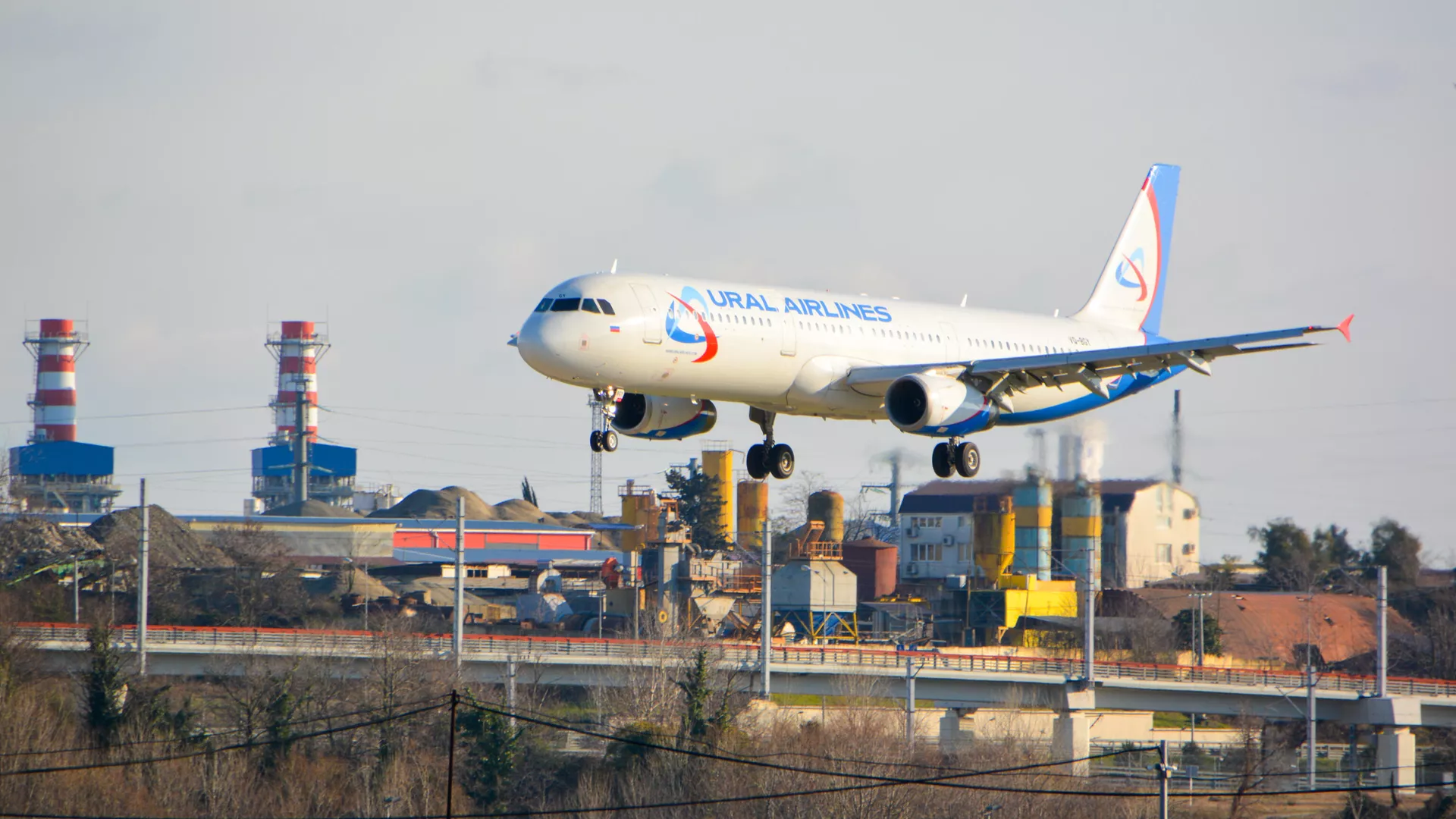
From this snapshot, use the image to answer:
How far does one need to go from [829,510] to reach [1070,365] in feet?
267

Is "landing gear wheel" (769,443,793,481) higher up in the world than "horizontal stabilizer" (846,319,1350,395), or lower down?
lower down

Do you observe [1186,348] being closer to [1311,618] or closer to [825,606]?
[825,606]

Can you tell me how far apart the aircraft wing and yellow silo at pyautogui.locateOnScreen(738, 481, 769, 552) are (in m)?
78.2

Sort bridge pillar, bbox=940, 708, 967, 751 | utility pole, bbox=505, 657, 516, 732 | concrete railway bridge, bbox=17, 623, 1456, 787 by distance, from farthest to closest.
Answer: bridge pillar, bbox=940, 708, 967, 751
concrete railway bridge, bbox=17, 623, 1456, 787
utility pole, bbox=505, 657, 516, 732

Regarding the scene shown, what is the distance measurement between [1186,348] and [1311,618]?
221 feet

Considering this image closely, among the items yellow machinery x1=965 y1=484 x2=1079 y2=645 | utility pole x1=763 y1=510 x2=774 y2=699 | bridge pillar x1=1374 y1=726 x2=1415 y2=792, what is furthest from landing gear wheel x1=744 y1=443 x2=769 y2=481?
yellow machinery x1=965 y1=484 x2=1079 y2=645

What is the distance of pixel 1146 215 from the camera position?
6638cm

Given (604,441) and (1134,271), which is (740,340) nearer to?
(604,441)

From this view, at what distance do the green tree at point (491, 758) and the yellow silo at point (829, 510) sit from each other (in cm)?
5811

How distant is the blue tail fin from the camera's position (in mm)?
61719

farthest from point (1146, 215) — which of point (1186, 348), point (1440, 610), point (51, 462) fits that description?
point (51, 462)

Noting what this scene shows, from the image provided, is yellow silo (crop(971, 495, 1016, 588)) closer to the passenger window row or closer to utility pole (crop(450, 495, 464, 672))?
utility pole (crop(450, 495, 464, 672))

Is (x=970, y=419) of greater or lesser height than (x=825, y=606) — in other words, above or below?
above

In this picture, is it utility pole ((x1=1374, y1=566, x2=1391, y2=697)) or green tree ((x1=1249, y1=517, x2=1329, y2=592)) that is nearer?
utility pole ((x1=1374, y1=566, x2=1391, y2=697))
